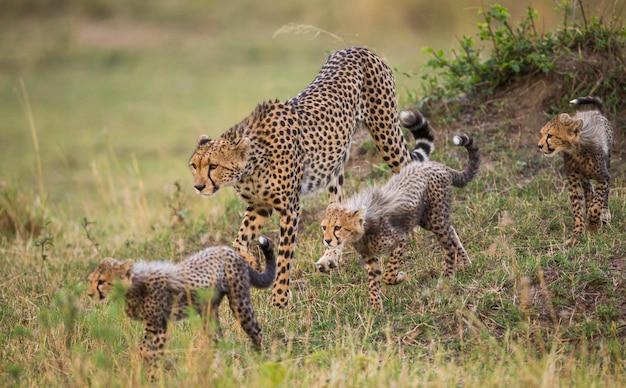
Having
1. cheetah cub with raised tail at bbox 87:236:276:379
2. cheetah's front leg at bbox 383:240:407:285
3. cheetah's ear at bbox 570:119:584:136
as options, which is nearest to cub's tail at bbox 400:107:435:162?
cheetah's ear at bbox 570:119:584:136

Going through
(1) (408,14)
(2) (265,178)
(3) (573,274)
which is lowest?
(3) (573,274)

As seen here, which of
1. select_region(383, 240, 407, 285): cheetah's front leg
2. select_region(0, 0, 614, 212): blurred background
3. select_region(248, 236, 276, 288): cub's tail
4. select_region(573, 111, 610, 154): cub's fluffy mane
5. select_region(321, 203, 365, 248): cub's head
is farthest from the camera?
select_region(0, 0, 614, 212): blurred background

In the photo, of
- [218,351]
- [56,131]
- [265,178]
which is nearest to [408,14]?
[56,131]

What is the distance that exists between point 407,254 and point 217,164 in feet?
4.94

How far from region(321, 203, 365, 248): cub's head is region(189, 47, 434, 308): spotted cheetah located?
1.85 ft

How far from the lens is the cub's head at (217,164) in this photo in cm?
512

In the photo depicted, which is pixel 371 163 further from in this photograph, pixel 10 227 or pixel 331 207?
pixel 10 227

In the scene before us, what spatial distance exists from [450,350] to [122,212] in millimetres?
4691

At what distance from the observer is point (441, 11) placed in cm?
1634

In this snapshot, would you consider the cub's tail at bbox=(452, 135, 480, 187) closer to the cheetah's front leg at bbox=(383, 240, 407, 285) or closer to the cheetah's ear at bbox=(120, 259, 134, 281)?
the cheetah's front leg at bbox=(383, 240, 407, 285)

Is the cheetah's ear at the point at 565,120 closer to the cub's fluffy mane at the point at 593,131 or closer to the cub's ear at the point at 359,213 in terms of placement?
the cub's fluffy mane at the point at 593,131

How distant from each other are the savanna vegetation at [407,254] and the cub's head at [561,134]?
0.59 metres

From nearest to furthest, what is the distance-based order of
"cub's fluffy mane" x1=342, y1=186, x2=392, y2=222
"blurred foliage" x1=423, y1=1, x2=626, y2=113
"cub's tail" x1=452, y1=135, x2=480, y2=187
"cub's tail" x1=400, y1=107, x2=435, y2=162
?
"cub's fluffy mane" x1=342, y1=186, x2=392, y2=222
"cub's tail" x1=452, y1=135, x2=480, y2=187
"cub's tail" x1=400, y1=107, x2=435, y2=162
"blurred foliage" x1=423, y1=1, x2=626, y2=113

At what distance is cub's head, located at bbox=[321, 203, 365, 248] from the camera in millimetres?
5027
